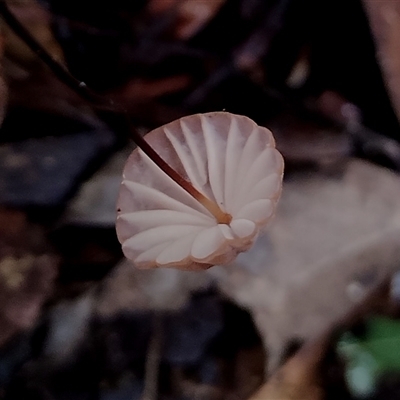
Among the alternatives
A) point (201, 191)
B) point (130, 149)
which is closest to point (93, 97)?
point (201, 191)

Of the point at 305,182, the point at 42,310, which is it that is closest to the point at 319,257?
the point at 305,182

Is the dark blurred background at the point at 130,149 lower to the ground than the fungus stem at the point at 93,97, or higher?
lower

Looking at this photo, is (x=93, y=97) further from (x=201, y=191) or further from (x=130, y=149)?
(x=130, y=149)

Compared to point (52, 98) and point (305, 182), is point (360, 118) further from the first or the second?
point (52, 98)

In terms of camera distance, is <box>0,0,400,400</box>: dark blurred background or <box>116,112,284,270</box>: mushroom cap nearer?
<box>116,112,284,270</box>: mushroom cap

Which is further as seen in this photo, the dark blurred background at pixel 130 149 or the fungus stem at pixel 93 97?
the dark blurred background at pixel 130 149
